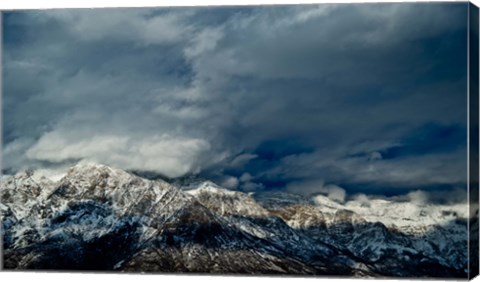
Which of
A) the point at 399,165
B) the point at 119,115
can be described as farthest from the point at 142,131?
the point at 399,165

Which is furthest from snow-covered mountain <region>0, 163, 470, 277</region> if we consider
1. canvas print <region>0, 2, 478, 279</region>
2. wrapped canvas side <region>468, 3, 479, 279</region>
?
wrapped canvas side <region>468, 3, 479, 279</region>

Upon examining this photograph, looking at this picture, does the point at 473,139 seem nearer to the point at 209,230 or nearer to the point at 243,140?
the point at 243,140

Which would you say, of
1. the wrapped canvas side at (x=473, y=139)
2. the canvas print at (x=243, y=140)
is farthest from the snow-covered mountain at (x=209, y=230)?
the wrapped canvas side at (x=473, y=139)

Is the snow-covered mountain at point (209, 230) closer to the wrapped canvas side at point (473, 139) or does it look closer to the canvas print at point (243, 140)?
the canvas print at point (243, 140)

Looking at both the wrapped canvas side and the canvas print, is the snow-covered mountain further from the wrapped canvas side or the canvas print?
the wrapped canvas side

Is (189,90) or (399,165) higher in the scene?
(189,90)

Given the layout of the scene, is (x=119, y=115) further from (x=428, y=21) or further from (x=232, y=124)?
(x=428, y=21)
